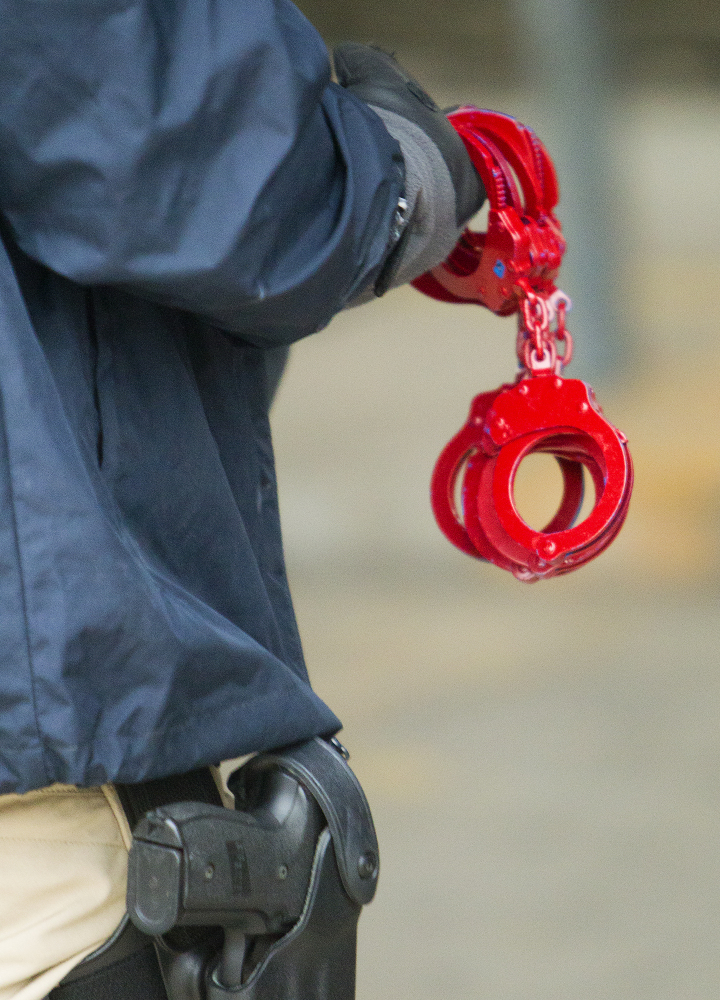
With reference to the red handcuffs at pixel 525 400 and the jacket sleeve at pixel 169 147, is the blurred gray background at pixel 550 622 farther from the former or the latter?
the jacket sleeve at pixel 169 147

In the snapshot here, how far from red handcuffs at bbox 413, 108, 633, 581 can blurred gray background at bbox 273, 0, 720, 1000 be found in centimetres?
120

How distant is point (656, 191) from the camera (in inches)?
304

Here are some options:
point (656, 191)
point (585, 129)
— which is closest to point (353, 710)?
point (585, 129)

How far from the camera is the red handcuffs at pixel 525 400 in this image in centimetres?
90

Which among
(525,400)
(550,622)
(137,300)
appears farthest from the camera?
(550,622)

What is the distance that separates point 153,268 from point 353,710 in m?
2.33

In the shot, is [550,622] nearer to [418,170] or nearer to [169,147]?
[418,170]

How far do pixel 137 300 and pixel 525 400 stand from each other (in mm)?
304

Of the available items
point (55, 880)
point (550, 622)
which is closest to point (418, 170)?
point (55, 880)

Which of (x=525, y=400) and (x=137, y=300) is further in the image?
(x=525, y=400)

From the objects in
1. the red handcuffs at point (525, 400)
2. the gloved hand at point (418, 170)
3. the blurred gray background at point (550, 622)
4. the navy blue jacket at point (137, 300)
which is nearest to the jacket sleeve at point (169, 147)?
the navy blue jacket at point (137, 300)

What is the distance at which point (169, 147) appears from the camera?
27.9 inches

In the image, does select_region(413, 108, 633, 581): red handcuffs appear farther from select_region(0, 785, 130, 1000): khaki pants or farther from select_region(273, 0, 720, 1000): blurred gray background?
select_region(273, 0, 720, 1000): blurred gray background

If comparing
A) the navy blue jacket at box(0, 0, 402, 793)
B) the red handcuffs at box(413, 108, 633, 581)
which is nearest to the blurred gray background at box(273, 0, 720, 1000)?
the red handcuffs at box(413, 108, 633, 581)
